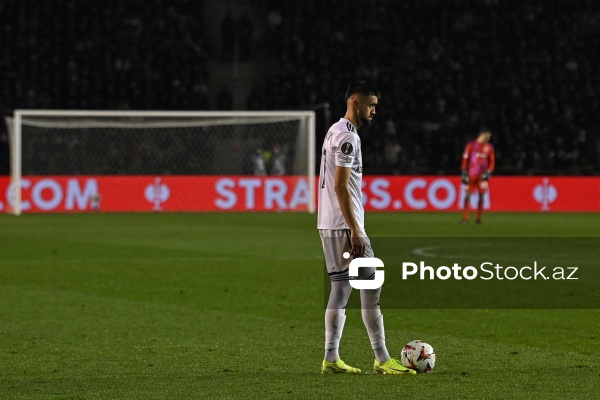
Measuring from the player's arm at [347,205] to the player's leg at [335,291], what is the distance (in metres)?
0.11

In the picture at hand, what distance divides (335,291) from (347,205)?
22.8 inches

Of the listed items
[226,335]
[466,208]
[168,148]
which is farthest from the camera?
[168,148]

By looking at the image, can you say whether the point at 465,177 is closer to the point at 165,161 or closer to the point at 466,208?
the point at 466,208

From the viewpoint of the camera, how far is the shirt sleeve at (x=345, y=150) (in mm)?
6422

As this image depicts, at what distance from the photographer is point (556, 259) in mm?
15391

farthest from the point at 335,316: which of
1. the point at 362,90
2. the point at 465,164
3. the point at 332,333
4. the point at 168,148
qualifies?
the point at 168,148

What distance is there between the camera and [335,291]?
22.1 feet

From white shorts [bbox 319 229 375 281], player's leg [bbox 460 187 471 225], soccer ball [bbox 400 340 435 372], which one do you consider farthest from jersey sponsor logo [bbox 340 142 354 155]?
player's leg [bbox 460 187 471 225]

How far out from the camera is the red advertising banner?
28266mm

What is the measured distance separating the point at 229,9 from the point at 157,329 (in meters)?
26.8

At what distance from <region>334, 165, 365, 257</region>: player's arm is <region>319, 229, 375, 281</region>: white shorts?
0.07 meters

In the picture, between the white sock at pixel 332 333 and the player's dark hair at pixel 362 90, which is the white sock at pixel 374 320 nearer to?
the white sock at pixel 332 333

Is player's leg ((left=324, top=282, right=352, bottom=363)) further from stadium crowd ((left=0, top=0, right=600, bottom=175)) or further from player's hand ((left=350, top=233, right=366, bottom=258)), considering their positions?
stadium crowd ((left=0, top=0, right=600, bottom=175))

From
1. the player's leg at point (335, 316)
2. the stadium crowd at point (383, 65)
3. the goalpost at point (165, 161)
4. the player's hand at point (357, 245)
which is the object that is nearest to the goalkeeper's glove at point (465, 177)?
the goalpost at point (165, 161)
